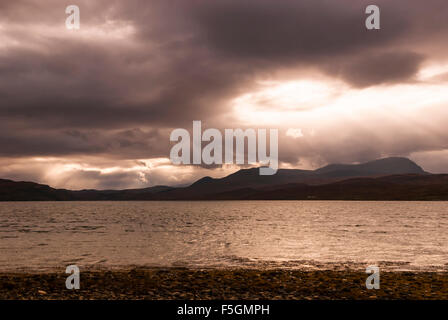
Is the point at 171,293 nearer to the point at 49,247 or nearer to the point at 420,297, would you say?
the point at 420,297

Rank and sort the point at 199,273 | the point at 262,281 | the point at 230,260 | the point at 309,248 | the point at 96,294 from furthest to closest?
the point at 309,248 → the point at 230,260 → the point at 199,273 → the point at 262,281 → the point at 96,294

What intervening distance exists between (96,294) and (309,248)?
32566 mm

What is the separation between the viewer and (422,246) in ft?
162

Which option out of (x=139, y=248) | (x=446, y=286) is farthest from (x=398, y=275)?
(x=139, y=248)

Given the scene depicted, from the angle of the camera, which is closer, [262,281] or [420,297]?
[420,297]

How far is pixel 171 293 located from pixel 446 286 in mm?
15729

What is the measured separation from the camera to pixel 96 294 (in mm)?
21359

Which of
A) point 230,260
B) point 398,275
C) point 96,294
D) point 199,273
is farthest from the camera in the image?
point 230,260
